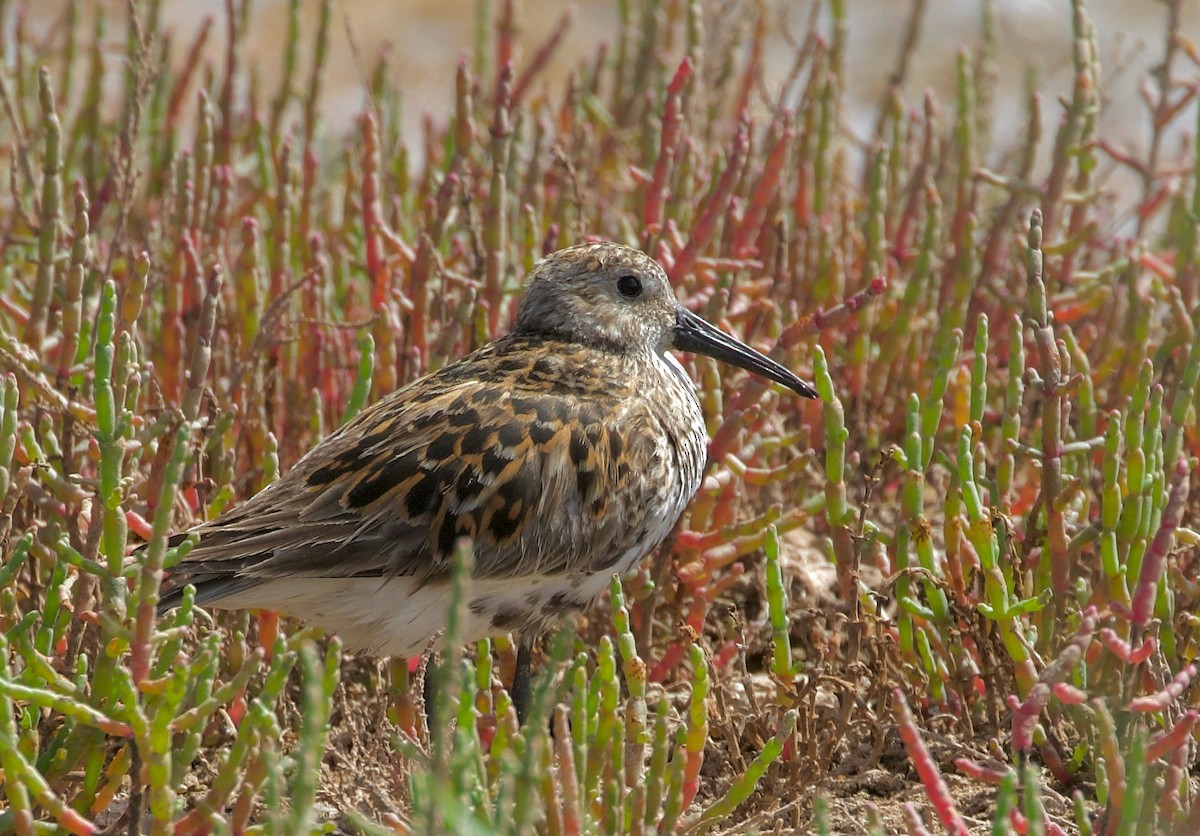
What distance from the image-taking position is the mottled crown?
393 cm

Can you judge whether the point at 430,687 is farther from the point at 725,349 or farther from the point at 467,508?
the point at 725,349

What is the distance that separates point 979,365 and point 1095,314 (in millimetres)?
1940

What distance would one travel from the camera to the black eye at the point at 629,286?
3.97 meters

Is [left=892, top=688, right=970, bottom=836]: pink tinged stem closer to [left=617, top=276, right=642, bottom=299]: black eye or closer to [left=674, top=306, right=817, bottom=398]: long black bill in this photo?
[left=674, top=306, right=817, bottom=398]: long black bill

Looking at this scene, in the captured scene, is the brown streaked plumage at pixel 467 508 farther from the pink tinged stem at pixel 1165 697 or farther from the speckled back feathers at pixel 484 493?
the pink tinged stem at pixel 1165 697

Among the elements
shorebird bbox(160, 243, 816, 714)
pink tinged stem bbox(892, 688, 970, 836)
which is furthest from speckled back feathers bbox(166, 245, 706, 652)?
pink tinged stem bbox(892, 688, 970, 836)

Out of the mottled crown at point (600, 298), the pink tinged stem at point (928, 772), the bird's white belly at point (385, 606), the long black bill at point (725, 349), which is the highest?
the mottled crown at point (600, 298)

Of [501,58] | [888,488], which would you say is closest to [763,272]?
[888,488]

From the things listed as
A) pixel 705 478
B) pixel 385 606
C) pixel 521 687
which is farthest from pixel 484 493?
pixel 705 478

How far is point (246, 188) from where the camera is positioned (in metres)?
5.82

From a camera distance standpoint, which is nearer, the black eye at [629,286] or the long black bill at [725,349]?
the long black bill at [725,349]

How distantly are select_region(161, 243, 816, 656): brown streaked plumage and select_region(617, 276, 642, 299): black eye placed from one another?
304 millimetres

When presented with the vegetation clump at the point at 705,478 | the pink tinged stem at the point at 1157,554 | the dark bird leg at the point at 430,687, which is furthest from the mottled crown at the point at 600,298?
the pink tinged stem at the point at 1157,554

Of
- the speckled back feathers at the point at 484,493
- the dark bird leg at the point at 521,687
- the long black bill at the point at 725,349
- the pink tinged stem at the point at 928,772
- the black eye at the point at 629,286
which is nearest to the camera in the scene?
the pink tinged stem at the point at 928,772
